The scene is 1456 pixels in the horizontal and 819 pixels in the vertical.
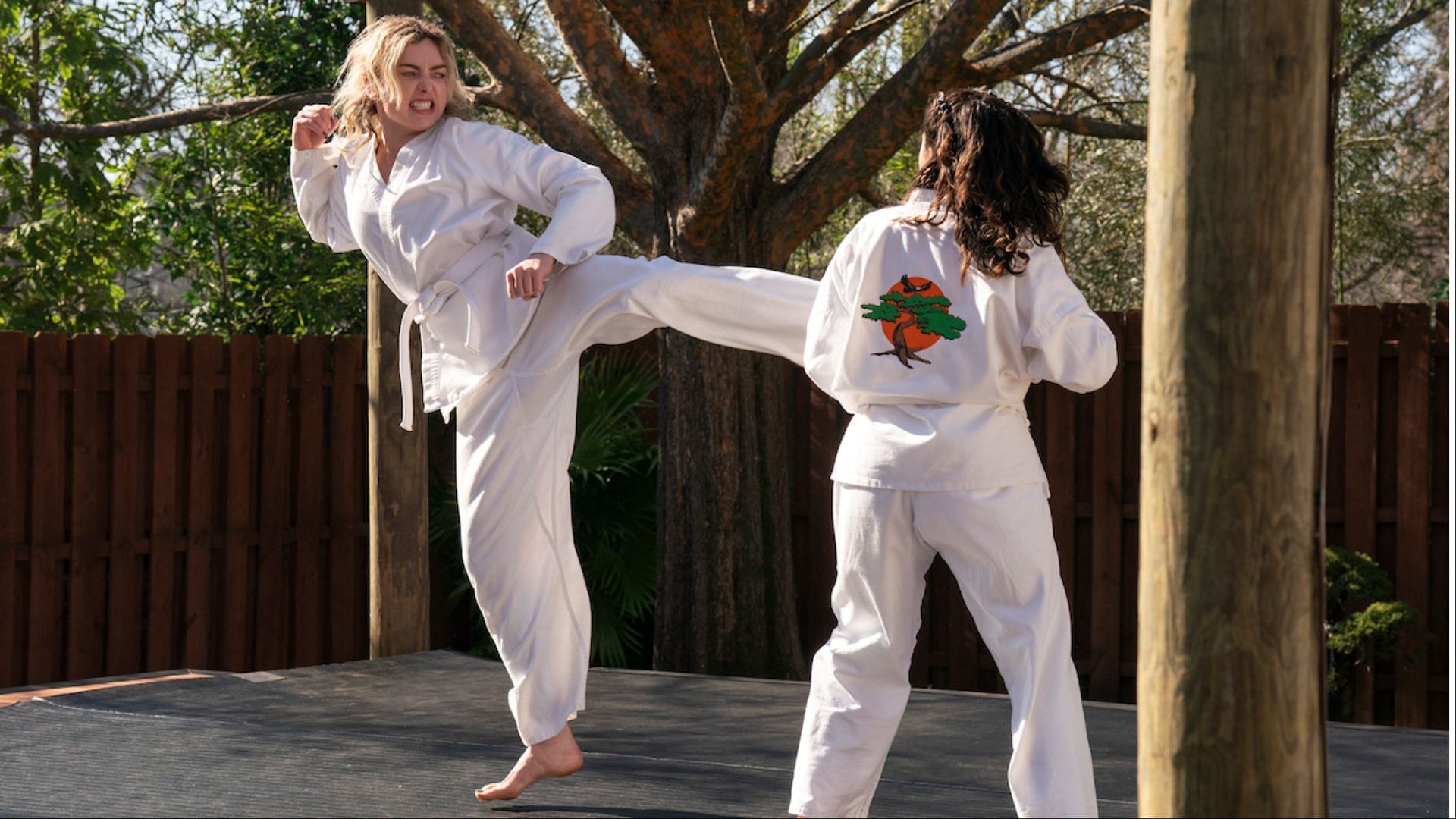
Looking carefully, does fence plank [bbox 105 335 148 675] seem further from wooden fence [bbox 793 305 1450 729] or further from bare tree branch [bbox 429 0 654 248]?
wooden fence [bbox 793 305 1450 729]

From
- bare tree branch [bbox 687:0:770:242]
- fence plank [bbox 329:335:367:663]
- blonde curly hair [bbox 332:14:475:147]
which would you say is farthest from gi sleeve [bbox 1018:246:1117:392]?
fence plank [bbox 329:335:367:663]

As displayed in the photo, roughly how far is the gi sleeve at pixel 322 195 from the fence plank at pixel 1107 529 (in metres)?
3.78

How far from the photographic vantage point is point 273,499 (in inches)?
282

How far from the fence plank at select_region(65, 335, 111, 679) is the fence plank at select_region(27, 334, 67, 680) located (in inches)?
2.0

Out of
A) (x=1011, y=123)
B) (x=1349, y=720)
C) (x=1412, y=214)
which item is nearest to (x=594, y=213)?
(x=1011, y=123)

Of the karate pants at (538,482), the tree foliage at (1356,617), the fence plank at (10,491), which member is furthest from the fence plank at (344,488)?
the tree foliage at (1356,617)

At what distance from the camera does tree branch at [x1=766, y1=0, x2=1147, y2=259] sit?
19.1 feet

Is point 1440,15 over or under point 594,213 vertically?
over

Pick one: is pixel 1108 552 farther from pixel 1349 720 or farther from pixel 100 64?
pixel 100 64

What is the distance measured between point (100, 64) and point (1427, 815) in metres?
7.64

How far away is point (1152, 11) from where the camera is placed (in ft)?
8.71

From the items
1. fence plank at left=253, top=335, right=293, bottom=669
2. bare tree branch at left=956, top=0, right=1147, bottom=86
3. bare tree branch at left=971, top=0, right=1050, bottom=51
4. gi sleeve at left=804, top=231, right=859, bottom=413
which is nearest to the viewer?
gi sleeve at left=804, top=231, right=859, bottom=413

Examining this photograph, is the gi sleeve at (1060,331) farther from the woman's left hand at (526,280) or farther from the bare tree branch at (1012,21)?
the bare tree branch at (1012,21)

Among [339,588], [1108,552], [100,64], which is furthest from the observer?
[100,64]
